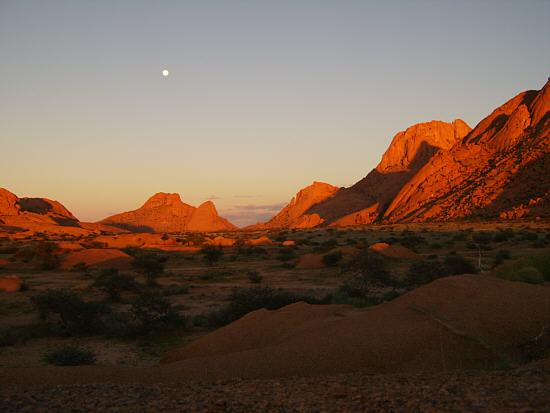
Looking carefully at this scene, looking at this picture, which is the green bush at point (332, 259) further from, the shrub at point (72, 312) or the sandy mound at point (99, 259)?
the shrub at point (72, 312)

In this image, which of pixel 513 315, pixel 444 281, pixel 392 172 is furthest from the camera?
pixel 392 172

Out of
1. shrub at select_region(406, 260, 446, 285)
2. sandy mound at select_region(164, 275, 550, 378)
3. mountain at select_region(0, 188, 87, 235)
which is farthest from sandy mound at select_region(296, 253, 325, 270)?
mountain at select_region(0, 188, 87, 235)

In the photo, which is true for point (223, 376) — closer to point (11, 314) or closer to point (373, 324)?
point (373, 324)

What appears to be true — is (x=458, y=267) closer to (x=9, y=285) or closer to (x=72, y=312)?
(x=72, y=312)

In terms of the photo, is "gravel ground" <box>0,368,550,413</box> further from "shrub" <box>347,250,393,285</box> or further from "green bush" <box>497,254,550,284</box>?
"shrub" <box>347,250,393,285</box>

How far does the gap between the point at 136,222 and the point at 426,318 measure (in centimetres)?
16970

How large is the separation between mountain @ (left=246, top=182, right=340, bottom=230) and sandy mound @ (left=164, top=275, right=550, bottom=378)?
13056cm

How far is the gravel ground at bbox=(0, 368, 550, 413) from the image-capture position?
17.1ft

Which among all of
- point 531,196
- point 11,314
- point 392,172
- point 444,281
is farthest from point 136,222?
point 444,281

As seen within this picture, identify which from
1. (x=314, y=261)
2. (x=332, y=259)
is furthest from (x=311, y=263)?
(x=332, y=259)

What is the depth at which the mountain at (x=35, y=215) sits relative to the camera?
102 meters

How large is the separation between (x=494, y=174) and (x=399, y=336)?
80.6 meters

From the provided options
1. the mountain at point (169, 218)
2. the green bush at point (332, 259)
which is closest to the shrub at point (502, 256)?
the green bush at point (332, 259)

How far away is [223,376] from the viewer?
7.46m
